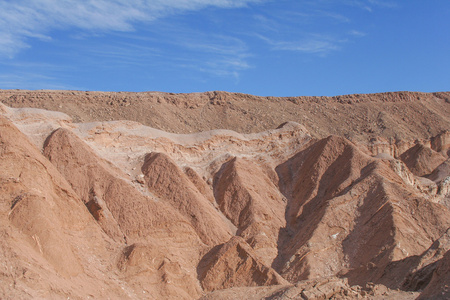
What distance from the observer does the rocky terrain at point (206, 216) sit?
75.7 ft

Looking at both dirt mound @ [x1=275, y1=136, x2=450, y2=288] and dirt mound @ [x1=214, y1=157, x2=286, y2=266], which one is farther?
dirt mound @ [x1=214, y1=157, x2=286, y2=266]

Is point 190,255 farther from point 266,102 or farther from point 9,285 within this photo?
point 266,102

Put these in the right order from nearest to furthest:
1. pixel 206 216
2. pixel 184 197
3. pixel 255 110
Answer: pixel 206 216 → pixel 184 197 → pixel 255 110

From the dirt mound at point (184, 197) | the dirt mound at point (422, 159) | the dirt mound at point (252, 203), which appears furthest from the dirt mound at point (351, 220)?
the dirt mound at point (422, 159)

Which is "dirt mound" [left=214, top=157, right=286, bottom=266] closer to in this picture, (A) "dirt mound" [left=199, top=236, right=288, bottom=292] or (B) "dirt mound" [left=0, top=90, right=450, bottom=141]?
(A) "dirt mound" [left=199, top=236, right=288, bottom=292]

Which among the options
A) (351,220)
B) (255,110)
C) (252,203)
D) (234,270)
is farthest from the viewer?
(255,110)

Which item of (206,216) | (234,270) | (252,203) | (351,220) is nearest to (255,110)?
(252,203)

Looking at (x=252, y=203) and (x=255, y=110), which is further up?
(x=255, y=110)

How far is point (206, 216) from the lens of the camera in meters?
31.9

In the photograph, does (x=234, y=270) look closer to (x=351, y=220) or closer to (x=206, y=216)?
(x=206, y=216)

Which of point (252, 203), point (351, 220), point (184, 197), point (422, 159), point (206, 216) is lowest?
point (206, 216)

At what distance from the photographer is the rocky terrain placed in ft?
75.7

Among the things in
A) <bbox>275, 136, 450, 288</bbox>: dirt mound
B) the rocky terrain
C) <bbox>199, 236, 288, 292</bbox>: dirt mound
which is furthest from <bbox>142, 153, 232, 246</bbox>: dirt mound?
<bbox>275, 136, 450, 288</bbox>: dirt mound

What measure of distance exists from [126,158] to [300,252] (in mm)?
11952
